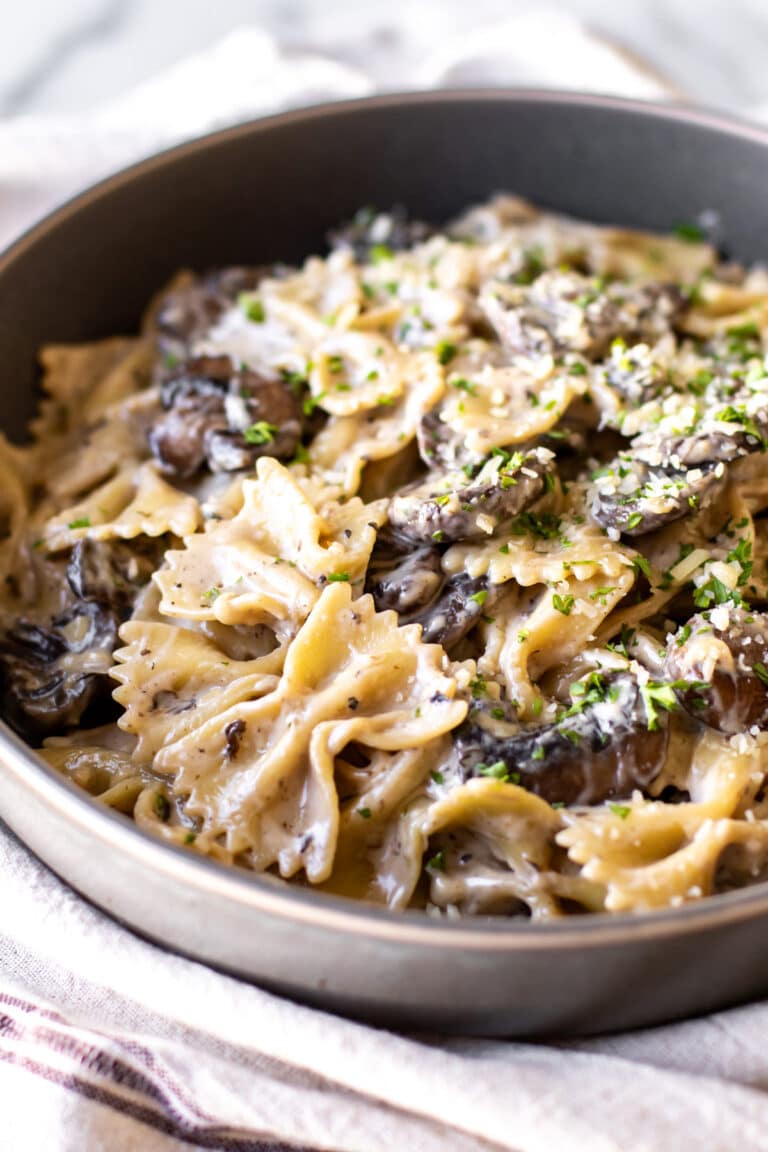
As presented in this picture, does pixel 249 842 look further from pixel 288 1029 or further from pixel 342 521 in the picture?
pixel 342 521

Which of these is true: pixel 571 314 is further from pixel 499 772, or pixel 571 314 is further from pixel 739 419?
pixel 499 772

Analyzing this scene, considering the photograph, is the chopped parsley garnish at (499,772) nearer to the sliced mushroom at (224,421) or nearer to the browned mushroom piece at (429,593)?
the browned mushroom piece at (429,593)

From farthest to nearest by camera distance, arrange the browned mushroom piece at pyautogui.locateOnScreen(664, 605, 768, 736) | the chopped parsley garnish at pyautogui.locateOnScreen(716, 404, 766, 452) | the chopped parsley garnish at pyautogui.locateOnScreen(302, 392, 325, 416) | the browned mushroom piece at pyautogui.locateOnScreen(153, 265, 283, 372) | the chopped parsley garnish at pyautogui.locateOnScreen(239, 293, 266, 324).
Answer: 1. the browned mushroom piece at pyautogui.locateOnScreen(153, 265, 283, 372)
2. the chopped parsley garnish at pyautogui.locateOnScreen(239, 293, 266, 324)
3. the chopped parsley garnish at pyautogui.locateOnScreen(302, 392, 325, 416)
4. the chopped parsley garnish at pyautogui.locateOnScreen(716, 404, 766, 452)
5. the browned mushroom piece at pyautogui.locateOnScreen(664, 605, 768, 736)

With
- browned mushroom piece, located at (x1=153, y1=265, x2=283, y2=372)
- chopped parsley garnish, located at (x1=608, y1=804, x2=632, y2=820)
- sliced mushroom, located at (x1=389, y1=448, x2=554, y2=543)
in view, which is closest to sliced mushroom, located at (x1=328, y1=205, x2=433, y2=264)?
browned mushroom piece, located at (x1=153, y1=265, x2=283, y2=372)

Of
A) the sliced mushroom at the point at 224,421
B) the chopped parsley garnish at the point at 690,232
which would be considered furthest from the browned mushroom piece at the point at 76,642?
the chopped parsley garnish at the point at 690,232

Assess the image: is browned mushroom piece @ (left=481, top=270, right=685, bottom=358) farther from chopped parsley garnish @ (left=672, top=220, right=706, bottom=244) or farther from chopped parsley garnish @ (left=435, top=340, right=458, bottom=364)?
chopped parsley garnish @ (left=672, top=220, right=706, bottom=244)

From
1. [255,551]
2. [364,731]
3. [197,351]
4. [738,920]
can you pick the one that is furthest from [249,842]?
[197,351]
